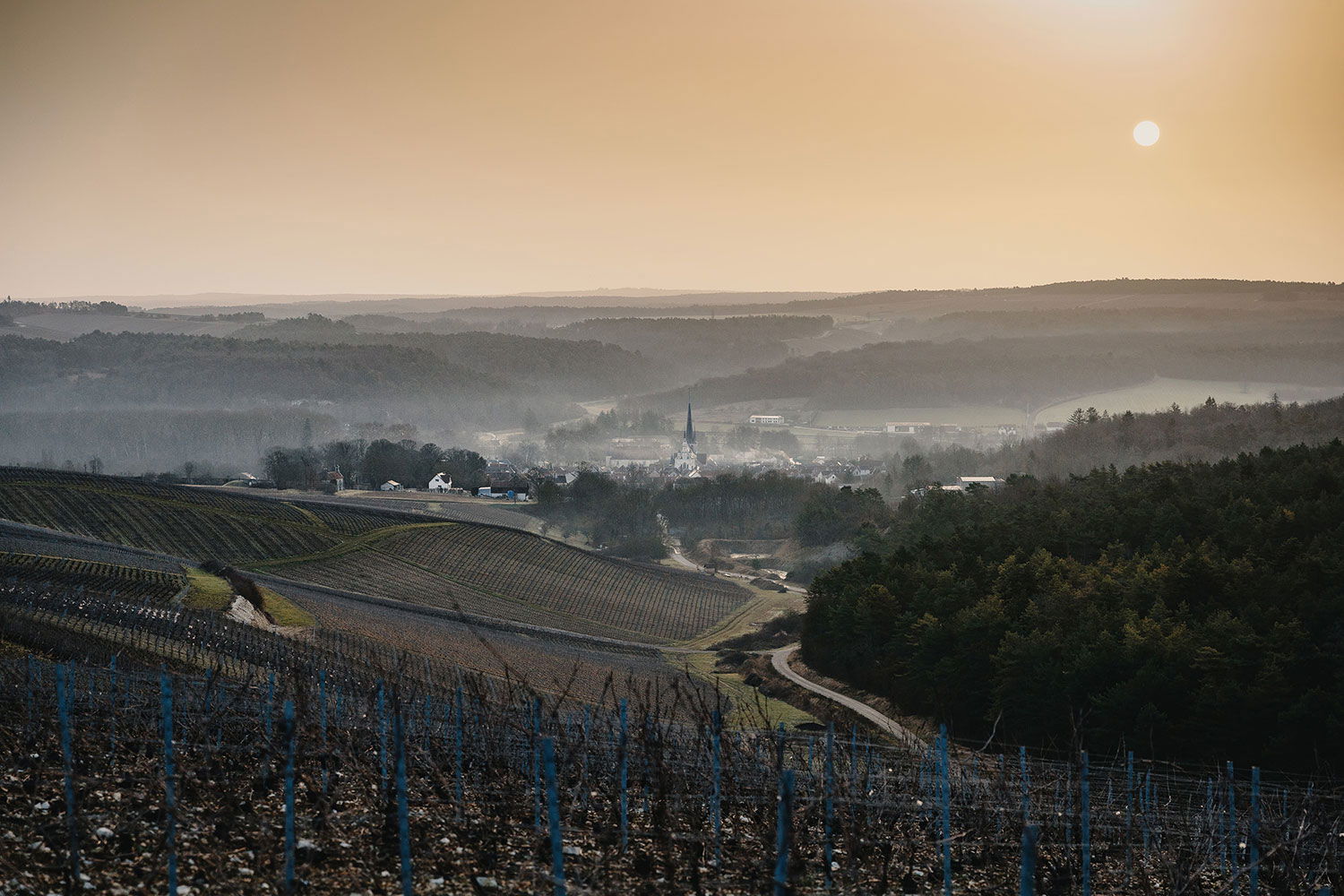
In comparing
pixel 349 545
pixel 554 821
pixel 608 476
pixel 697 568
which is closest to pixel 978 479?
pixel 608 476

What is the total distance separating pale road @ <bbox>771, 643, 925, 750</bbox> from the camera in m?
40.2

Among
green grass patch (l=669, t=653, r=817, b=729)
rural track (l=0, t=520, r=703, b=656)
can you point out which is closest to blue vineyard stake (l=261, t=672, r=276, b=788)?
green grass patch (l=669, t=653, r=817, b=729)

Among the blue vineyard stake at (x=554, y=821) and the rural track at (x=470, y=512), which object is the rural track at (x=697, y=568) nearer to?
the rural track at (x=470, y=512)

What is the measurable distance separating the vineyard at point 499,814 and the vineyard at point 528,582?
123 feet

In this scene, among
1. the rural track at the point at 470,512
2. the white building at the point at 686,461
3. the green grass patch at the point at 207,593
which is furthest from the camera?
the white building at the point at 686,461

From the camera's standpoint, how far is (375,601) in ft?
186

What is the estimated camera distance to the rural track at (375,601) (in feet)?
178

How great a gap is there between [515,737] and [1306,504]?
122 ft

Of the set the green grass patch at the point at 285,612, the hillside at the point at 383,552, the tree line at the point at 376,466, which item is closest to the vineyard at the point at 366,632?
the green grass patch at the point at 285,612

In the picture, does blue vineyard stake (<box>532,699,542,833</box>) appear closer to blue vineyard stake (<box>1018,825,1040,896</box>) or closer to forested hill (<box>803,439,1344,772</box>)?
blue vineyard stake (<box>1018,825,1040,896</box>)

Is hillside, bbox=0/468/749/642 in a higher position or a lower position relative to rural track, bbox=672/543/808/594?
higher

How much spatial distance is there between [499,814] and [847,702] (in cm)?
3087

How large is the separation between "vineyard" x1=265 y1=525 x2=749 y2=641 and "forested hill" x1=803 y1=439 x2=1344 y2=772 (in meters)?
13.3

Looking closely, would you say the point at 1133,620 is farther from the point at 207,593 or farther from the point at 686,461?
the point at 686,461
